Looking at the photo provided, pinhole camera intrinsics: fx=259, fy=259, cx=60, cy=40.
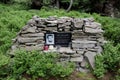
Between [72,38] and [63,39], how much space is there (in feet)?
0.84

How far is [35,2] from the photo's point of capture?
50.2ft

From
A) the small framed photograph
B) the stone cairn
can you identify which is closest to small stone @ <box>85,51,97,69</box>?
the stone cairn

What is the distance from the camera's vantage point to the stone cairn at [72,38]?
6905 millimetres

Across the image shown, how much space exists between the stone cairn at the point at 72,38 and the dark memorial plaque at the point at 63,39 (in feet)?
0.42

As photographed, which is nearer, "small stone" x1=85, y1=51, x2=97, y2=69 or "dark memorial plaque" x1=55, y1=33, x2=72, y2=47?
"small stone" x1=85, y1=51, x2=97, y2=69

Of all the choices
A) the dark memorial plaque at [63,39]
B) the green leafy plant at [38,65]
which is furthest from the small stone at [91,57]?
the dark memorial plaque at [63,39]

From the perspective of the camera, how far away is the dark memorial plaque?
23.8ft

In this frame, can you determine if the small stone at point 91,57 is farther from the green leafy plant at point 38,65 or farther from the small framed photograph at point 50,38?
the small framed photograph at point 50,38

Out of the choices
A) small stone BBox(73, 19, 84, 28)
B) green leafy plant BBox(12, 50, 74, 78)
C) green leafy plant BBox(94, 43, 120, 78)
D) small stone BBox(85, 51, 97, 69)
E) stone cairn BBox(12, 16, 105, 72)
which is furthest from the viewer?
small stone BBox(73, 19, 84, 28)

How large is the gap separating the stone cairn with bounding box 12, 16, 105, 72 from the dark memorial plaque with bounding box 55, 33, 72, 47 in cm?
13

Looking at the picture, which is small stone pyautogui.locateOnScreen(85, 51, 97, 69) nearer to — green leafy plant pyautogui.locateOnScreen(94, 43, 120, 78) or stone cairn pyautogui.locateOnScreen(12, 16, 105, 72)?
stone cairn pyautogui.locateOnScreen(12, 16, 105, 72)

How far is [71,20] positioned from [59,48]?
93 centimetres

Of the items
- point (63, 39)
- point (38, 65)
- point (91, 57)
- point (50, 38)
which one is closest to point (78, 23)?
point (63, 39)

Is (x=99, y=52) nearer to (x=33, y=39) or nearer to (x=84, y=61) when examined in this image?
(x=84, y=61)
